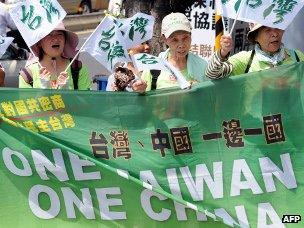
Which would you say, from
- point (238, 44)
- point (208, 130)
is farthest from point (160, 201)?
point (238, 44)

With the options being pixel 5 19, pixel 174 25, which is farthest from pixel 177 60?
pixel 5 19

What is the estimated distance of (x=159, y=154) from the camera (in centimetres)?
513

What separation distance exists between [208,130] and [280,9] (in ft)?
3.18

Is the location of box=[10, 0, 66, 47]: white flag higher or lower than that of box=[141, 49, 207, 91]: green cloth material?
higher

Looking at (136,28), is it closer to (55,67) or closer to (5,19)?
(55,67)

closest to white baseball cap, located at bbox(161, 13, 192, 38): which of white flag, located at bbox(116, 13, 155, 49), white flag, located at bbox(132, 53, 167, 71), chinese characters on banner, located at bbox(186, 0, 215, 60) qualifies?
white flag, located at bbox(116, 13, 155, 49)

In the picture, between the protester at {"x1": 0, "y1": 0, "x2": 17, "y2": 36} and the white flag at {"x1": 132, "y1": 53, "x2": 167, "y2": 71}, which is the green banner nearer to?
the white flag at {"x1": 132, "y1": 53, "x2": 167, "y2": 71}

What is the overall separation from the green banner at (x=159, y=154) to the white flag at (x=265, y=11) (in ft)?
1.12

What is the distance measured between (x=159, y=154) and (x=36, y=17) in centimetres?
130

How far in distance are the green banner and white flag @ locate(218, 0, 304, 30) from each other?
0.34 meters

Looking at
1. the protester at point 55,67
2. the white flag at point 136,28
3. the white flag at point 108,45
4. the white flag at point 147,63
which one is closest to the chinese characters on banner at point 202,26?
the white flag at point 136,28

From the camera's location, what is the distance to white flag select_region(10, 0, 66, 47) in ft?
16.9

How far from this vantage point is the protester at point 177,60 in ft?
17.2

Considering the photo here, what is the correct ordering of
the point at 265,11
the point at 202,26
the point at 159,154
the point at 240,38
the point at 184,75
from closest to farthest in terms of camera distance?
1. the point at 265,11
2. the point at 159,154
3. the point at 184,75
4. the point at 240,38
5. the point at 202,26
